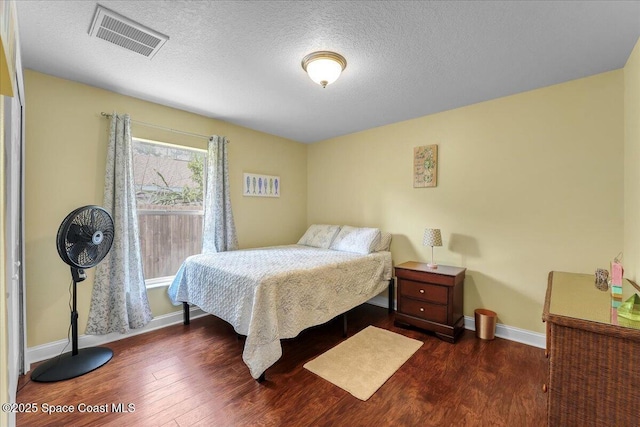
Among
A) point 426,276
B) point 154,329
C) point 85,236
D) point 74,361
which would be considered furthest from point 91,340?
point 426,276

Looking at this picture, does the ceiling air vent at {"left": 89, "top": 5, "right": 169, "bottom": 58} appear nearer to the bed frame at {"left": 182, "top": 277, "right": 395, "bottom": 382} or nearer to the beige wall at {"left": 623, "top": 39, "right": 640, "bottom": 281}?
the bed frame at {"left": 182, "top": 277, "right": 395, "bottom": 382}

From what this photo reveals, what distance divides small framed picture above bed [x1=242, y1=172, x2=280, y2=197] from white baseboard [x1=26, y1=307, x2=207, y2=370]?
164cm

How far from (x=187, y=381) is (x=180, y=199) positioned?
6.42 feet

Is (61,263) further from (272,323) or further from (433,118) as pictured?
(433,118)

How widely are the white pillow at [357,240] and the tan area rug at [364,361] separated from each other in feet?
3.21

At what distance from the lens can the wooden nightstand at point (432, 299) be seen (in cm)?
261

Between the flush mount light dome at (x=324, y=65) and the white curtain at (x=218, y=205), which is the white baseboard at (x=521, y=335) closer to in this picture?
the flush mount light dome at (x=324, y=65)

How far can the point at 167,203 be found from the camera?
10.0 feet

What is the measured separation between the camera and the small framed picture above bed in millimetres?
3697

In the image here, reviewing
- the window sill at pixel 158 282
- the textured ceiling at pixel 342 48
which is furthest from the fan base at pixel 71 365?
the textured ceiling at pixel 342 48

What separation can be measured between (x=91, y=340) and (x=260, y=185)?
2.44 meters

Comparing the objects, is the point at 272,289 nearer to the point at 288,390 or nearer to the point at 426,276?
the point at 288,390

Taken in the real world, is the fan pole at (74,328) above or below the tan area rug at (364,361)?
above

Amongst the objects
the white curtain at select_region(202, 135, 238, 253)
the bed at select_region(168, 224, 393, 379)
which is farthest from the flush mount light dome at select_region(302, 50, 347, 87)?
the white curtain at select_region(202, 135, 238, 253)
